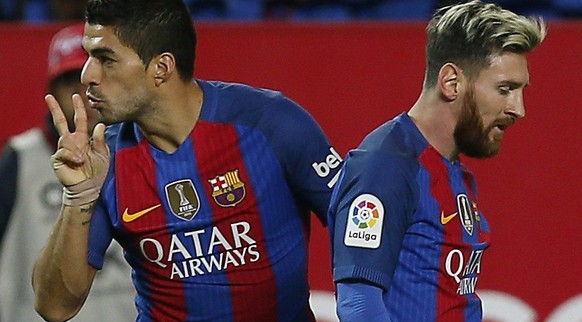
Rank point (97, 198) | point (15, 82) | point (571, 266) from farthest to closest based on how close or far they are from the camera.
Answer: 1. point (15, 82)
2. point (571, 266)
3. point (97, 198)

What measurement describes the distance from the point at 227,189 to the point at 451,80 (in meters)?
0.65

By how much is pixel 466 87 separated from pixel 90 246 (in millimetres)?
1021


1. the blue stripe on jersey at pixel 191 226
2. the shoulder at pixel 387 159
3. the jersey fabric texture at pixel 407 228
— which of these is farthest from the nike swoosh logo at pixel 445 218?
the blue stripe on jersey at pixel 191 226

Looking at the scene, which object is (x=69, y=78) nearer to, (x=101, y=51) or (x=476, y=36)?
→ (x=101, y=51)

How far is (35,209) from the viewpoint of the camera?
175 inches

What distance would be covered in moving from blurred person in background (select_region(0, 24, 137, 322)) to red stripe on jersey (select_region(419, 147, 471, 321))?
1530 millimetres

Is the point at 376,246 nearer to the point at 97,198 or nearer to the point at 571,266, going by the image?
the point at 97,198

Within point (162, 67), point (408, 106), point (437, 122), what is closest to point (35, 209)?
point (162, 67)

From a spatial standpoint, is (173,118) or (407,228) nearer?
(407,228)

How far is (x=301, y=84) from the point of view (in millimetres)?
5059

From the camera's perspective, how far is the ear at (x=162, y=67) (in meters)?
3.38

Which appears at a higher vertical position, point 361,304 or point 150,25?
point 150,25

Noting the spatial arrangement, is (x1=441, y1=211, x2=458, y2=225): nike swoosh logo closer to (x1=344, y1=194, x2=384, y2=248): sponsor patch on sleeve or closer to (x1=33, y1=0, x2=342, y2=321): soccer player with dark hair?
(x1=344, y1=194, x2=384, y2=248): sponsor patch on sleeve

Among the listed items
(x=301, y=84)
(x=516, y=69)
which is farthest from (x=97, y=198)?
(x=301, y=84)
